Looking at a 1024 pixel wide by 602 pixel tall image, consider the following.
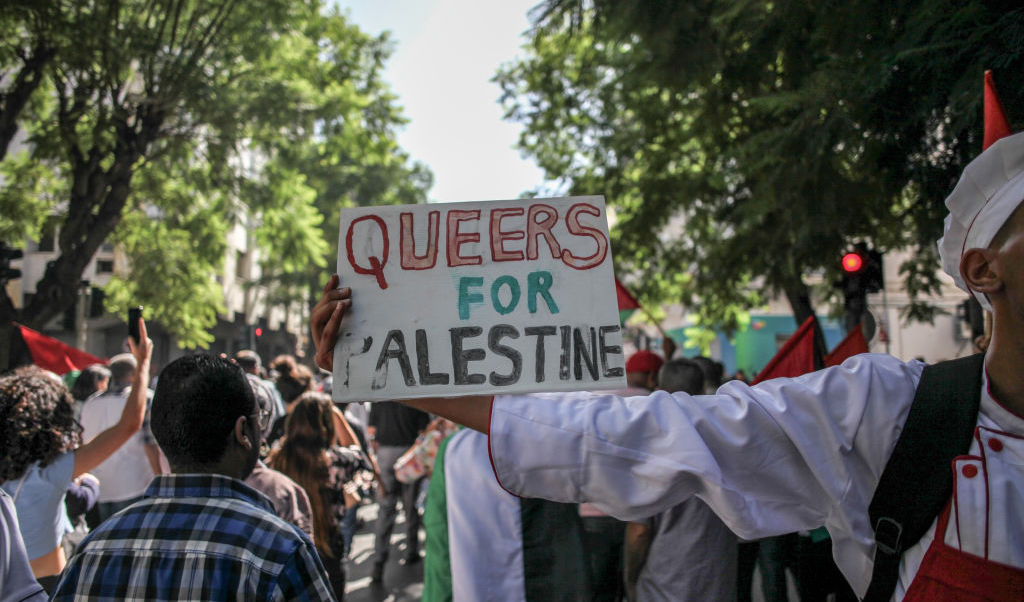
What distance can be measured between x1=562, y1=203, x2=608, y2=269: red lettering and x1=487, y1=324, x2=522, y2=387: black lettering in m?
0.23

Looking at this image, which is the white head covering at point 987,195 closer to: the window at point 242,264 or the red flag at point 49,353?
the red flag at point 49,353

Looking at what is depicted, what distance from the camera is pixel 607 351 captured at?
5.47 feet

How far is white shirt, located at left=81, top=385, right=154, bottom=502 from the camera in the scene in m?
5.20

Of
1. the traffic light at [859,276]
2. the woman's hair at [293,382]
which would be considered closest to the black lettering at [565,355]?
the woman's hair at [293,382]

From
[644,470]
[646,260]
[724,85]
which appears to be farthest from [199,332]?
[644,470]

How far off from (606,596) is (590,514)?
0.45 m

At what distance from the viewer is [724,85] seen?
6883mm

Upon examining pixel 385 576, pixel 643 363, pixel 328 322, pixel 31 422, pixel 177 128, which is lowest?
pixel 385 576

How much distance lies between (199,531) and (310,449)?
256 cm

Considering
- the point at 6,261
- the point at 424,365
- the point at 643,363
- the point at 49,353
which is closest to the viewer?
the point at 424,365

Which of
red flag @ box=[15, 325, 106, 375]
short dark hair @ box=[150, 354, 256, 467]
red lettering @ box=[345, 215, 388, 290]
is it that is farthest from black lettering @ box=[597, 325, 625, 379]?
red flag @ box=[15, 325, 106, 375]

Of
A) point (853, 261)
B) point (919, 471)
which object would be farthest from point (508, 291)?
point (853, 261)

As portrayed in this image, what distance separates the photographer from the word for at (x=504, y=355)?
1633mm

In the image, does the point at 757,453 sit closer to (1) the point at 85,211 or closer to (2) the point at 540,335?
(2) the point at 540,335
